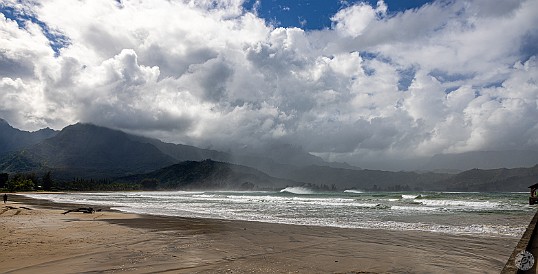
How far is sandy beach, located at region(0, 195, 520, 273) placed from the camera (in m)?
10.5

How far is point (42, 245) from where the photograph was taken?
13.8m

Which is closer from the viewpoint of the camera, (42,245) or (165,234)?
(42,245)

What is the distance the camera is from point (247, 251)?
44.3ft

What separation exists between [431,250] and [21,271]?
44.5ft

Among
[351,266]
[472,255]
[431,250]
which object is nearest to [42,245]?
[351,266]

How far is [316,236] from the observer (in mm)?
17719

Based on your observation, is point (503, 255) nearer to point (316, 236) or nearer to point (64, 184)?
point (316, 236)

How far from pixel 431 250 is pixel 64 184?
20074 cm

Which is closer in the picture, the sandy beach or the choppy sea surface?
the sandy beach

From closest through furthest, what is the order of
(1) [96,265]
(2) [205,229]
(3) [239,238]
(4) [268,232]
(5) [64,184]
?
(1) [96,265]
(3) [239,238]
(4) [268,232]
(2) [205,229]
(5) [64,184]

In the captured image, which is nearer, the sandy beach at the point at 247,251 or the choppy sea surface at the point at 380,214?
the sandy beach at the point at 247,251

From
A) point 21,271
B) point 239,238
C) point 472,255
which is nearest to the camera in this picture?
point 21,271

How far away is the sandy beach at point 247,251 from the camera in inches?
413

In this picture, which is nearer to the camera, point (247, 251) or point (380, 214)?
point (247, 251)
